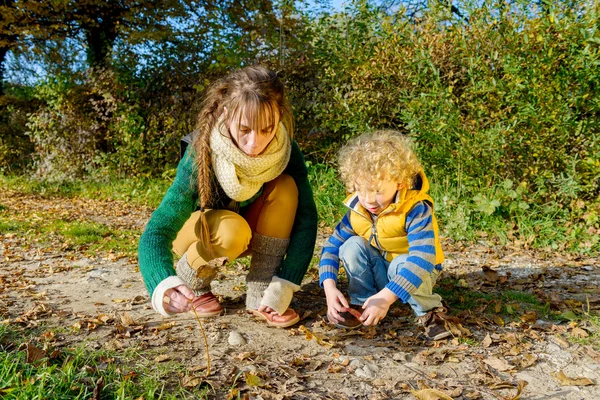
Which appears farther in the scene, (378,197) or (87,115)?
(87,115)

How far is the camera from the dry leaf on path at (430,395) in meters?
1.81

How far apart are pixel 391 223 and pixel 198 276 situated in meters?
1.05

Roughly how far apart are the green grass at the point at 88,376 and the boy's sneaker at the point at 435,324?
110 centimetres

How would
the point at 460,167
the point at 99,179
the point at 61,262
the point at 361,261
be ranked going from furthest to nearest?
1. the point at 99,179
2. the point at 460,167
3. the point at 61,262
4. the point at 361,261

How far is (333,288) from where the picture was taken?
232 centimetres

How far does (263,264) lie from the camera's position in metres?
2.62

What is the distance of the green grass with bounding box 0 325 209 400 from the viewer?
1.67 metres

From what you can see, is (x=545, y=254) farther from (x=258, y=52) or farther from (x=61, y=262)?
(x=258, y=52)

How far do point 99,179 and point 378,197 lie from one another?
7.39m

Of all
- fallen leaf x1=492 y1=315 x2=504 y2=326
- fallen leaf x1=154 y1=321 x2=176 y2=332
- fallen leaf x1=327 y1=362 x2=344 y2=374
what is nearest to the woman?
fallen leaf x1=154 y1=321 x2=176 y2=332

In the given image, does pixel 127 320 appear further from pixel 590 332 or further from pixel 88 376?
pixel 590 332

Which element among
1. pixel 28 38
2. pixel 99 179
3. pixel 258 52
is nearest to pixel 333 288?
pixel 258 52

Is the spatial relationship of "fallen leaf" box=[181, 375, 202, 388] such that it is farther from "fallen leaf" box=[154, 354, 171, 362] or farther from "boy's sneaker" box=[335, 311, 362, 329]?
"boy's sneaker" box=[335, 311, 362, 329]

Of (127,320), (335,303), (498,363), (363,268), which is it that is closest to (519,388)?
(498,363)
